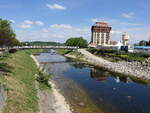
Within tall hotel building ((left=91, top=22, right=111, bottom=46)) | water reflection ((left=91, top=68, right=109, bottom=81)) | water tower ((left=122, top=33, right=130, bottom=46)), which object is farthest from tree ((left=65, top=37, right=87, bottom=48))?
water reflection ((left=91, top=68, right=109, bottom=81))

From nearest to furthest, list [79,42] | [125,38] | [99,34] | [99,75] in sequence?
1. [99,75]
2. [125,38]
3. [79,42]
4. [99,34]

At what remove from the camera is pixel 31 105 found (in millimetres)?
18234

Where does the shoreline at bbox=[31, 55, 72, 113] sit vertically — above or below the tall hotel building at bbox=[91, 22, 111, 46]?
below

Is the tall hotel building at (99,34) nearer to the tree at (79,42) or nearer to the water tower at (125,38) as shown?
the tree at (79,42)

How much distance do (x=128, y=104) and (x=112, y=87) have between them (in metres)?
9.74

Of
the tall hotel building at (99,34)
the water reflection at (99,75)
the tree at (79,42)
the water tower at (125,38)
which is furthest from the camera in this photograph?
the tall hotel building at (99,34)

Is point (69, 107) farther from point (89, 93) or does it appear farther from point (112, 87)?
point (112, 87)

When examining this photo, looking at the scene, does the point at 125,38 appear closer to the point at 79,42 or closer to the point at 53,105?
the point at 79,42

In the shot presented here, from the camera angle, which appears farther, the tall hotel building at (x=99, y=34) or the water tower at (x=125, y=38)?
the tall hotel building at (x=99, y=34)

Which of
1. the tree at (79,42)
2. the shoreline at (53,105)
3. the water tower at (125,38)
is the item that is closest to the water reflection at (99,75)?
the shoreline at (53,105)

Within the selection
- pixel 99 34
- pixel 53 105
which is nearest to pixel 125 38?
pixel 99 34

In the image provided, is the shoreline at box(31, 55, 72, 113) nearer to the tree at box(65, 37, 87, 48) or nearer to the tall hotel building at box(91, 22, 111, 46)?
the tree at box(65, 37, 87, 48)

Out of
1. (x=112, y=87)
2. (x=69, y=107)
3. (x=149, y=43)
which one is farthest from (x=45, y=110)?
(x=149, y=43)

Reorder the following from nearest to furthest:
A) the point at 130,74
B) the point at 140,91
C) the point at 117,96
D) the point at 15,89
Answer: the point at 15,89, the point at 117,96, the point at 140,91, the point at 130,74
